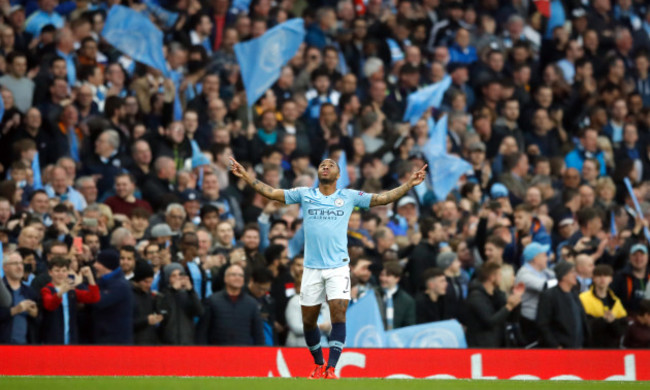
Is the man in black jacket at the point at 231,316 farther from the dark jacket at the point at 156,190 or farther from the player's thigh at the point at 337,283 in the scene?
the dark jacket at the point at 156,190

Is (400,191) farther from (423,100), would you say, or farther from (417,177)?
(423,100)

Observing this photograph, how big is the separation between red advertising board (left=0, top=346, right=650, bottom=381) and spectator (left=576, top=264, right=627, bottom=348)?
105 centimetres

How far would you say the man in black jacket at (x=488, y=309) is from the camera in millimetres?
15758

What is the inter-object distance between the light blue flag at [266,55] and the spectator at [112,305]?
5.42 meters

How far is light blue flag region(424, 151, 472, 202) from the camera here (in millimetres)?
19297

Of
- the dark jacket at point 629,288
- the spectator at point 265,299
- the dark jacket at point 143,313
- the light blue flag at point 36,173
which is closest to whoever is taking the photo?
the dark jacket at point 143,313

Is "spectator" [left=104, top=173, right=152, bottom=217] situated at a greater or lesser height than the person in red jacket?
greater

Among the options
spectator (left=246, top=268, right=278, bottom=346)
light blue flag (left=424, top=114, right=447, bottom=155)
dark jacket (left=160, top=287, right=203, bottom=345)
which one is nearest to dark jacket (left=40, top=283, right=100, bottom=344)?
dark jacket (left=160, top=287, right=203, bottom=345)

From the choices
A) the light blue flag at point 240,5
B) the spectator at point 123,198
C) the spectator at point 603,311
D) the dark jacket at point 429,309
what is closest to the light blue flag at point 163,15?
the light blue flag at point 240,5

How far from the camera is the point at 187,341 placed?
1488 cm

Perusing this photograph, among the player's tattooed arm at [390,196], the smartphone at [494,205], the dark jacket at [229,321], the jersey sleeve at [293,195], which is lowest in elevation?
the dark jacket at [229,321]

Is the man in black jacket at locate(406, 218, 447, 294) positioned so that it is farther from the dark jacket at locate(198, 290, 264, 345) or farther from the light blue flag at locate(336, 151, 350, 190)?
the dark jacket at locate(198, 290, 264, 345)

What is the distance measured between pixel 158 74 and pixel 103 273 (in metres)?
5.71

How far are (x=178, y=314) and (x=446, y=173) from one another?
6.15 metres
